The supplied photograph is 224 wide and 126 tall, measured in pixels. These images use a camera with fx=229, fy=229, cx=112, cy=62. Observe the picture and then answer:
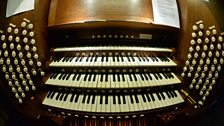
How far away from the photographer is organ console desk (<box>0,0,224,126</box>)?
1.32 m

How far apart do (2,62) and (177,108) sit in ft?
3.63

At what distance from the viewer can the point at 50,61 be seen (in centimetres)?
148

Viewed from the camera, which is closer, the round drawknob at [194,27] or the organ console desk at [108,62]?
the organ console desk at [108,62]

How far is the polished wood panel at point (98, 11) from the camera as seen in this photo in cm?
143

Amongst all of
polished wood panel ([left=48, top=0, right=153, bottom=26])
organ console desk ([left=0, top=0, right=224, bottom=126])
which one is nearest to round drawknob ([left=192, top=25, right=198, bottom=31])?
organ console desk ([left=0, top=0, right=224, bottom=126])

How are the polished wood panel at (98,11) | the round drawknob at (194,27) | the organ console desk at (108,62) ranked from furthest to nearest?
the round drawknob at (194,27) → the polished wood panel at (98,11) → the organ console desk at (108,62)

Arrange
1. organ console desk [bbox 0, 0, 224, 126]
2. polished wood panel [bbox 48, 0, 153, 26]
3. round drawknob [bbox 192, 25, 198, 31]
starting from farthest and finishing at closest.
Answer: round drawknob [bbox 192, 25, 198, 31] → polished wood panel [bbox 48, 0, 153, 26] → organ console desk [bbox 0, 0, 224, 126]

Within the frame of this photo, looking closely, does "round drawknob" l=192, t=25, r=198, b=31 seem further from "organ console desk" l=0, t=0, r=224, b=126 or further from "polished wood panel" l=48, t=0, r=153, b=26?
"polished wood panel" l=48, t=0, r=153, b=26

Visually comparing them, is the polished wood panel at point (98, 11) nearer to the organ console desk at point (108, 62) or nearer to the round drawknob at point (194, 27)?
the organ console desk at point (108, 62)

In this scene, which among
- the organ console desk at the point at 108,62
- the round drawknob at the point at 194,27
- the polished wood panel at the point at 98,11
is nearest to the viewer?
the organ console desk at the point at 108,62

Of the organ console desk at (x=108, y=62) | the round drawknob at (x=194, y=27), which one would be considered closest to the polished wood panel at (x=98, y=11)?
the organ console desk at (x=108, y=62)

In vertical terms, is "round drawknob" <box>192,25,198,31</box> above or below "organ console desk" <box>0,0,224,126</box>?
above

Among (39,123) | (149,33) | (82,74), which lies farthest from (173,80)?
(39,123)

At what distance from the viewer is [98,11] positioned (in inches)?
56.8
